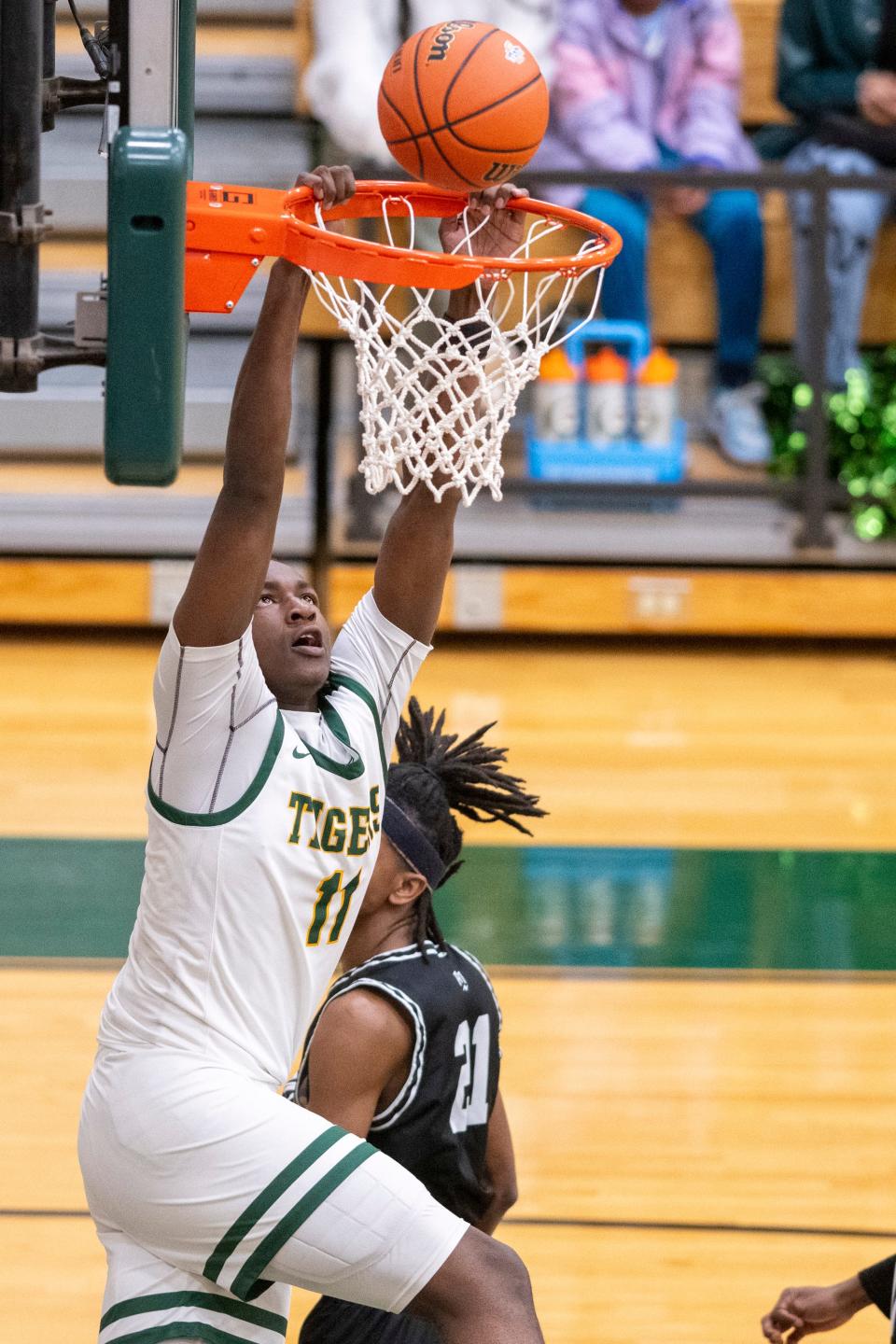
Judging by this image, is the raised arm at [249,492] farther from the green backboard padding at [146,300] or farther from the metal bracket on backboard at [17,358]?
the metal bracket on backboard at [17,358]

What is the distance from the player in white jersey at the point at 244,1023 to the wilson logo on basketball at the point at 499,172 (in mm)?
470

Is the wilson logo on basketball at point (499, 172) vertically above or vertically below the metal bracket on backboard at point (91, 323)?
above

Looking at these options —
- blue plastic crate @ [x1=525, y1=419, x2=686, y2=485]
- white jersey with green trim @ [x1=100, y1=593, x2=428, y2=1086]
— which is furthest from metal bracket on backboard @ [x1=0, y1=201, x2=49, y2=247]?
blue plastic crate @ [x1=525, y1=419, x2=686, y2=485]

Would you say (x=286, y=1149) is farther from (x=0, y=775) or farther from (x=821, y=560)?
(x=821, y=560)

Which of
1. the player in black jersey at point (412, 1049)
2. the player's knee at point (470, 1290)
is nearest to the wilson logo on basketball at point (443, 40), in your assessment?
the player in black jersey at point (412, 1049)

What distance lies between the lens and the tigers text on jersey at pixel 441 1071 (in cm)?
276

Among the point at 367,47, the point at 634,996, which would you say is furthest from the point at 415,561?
the point at 367,47

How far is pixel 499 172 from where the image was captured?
120 inches

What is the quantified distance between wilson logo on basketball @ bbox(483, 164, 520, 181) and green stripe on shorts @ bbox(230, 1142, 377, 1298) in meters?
1.54

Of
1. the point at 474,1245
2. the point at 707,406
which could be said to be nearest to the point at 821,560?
the point at 707,406

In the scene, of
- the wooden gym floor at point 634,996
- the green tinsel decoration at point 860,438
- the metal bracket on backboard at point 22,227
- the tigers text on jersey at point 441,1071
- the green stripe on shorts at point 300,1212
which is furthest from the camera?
the green tinsel decoration at point 860,438

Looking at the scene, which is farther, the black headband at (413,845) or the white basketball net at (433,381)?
the black headband at (413,845)

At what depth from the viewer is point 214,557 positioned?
2416 mm

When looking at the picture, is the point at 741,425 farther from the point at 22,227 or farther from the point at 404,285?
the point at 22,227
